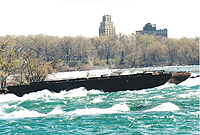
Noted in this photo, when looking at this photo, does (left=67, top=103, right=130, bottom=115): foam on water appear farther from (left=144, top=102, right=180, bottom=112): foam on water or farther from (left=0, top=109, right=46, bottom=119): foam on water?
(left=0, top=109, right=46, bottom=119): foam on water

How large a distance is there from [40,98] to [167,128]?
18166 mm

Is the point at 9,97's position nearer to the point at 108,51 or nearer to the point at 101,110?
the point at 101,110

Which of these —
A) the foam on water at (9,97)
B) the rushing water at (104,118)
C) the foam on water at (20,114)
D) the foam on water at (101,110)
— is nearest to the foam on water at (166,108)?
the rushing water at (104,118)

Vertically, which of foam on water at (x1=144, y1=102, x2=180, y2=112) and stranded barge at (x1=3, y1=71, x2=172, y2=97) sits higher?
stranded barge at (x1=3, y1=71, x2=172, y2=97)

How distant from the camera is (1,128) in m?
17.6

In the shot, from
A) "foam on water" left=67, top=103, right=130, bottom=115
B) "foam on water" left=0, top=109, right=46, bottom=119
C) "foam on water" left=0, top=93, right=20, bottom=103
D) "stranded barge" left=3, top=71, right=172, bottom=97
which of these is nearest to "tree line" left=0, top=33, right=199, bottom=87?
"stranded barge" left=3, top=71, right=172, bottom=97

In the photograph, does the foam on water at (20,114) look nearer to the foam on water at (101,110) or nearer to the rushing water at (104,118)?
the rushing water at (104,118)

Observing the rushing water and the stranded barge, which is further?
the stranded barge

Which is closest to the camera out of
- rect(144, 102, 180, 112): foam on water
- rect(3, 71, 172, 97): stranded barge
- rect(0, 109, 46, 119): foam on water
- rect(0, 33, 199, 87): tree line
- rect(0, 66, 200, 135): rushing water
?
rect(0, 66, 200, 135): rushing water

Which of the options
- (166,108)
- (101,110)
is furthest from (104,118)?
(166,108)

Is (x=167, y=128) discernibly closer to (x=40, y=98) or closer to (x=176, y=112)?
(x=176, y=112)

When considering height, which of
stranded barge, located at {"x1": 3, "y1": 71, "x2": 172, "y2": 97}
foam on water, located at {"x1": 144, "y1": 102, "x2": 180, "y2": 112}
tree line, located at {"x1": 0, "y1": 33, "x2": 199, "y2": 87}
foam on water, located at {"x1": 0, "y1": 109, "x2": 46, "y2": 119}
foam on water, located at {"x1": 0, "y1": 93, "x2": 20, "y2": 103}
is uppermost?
tree line, located at {"x1": 0, "y1": 33, "x2": 199, "y2": 87}

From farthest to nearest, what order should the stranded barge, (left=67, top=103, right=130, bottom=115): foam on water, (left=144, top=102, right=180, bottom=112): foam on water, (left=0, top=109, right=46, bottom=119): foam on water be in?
the stranded barge, (left=0, top=109, right=46, bottom=119): foam on water, (left=67, top=103, right=130, bottom=115): foam on water, (left=144, top=102, right=180, bottom=112): foam on water

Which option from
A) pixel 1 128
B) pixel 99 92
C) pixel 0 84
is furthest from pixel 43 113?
pixel 0 84
